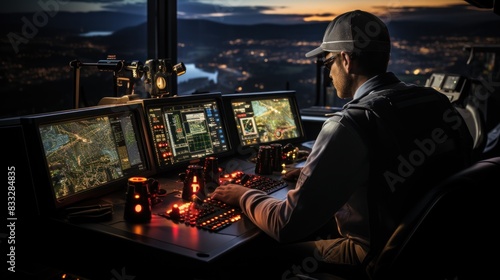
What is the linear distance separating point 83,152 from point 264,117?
4.60 feet

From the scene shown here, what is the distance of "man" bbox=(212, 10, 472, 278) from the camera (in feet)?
4.97

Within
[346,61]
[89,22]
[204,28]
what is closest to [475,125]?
[346,61]

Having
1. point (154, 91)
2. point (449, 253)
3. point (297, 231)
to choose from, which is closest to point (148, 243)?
point (297, 231)

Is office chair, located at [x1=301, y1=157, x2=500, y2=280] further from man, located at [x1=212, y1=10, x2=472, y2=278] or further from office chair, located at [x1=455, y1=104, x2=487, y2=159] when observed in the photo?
office chair, located at [x1=455, y1=104, x2=487, y2=159]

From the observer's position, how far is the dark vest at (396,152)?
59.9 inches

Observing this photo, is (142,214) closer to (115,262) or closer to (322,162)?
(115,262)

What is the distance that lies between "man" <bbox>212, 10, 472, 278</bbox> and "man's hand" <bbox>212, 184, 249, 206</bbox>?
0.16 ft

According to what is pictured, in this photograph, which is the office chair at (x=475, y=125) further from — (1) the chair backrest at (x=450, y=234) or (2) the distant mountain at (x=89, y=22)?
(2) the distant mountain at (x=89, y=22)

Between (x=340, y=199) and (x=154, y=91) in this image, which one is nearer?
(x=340, y=199)

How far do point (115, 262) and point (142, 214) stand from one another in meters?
0.18

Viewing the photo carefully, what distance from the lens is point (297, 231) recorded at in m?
1.57

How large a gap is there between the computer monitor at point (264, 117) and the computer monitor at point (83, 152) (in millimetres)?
788

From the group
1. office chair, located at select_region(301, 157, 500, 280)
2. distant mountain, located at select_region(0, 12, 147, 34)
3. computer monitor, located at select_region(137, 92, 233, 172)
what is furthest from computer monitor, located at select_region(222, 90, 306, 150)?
office chair, located at select_region(301, 157, 500, 280)

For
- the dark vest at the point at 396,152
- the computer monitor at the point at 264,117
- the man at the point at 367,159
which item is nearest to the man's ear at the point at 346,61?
the man at the point at 367,159
